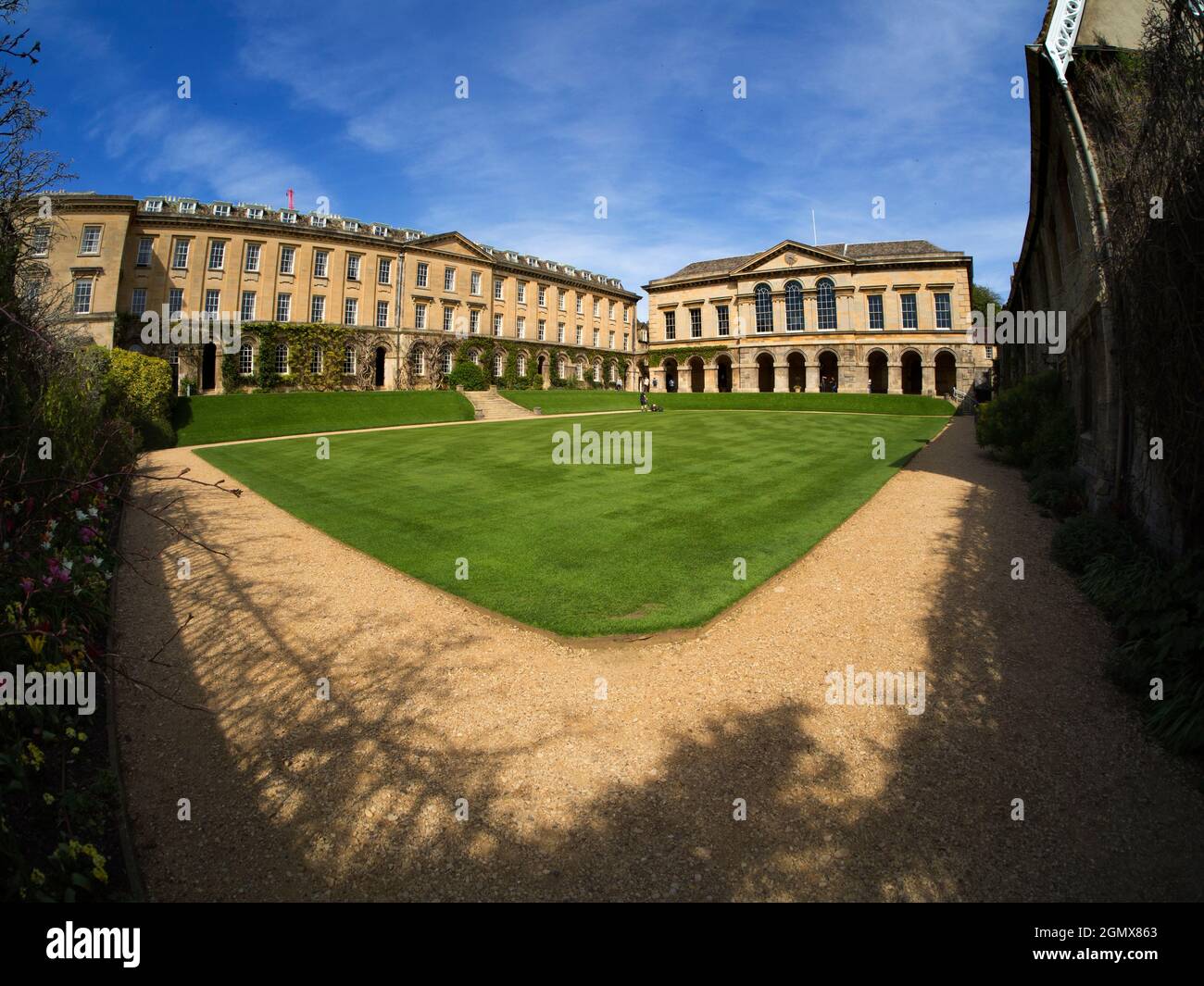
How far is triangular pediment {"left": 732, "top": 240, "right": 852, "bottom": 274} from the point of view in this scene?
49531 millimetres

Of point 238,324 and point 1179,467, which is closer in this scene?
point 1179,467

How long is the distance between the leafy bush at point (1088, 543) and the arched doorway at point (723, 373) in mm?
49740

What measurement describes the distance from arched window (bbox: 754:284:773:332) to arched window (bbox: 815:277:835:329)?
4.13 metres

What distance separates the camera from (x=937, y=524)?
1075cm

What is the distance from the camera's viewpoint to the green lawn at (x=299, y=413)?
92.7 feet

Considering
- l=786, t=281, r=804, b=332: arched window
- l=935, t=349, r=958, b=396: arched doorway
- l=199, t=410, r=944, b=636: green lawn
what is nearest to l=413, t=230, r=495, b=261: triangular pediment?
l=786, t=281, r=804, b=332: arched window

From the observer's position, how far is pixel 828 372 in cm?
5359

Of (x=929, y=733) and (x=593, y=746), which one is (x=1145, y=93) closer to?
(x=929, y=733)

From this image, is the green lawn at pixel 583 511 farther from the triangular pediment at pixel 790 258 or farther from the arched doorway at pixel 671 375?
the arched doorway at pixel 671 375

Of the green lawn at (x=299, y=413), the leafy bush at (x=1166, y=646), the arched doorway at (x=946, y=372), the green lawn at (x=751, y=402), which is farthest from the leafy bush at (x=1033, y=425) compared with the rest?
the arched doorway at (x=946, y=372)
